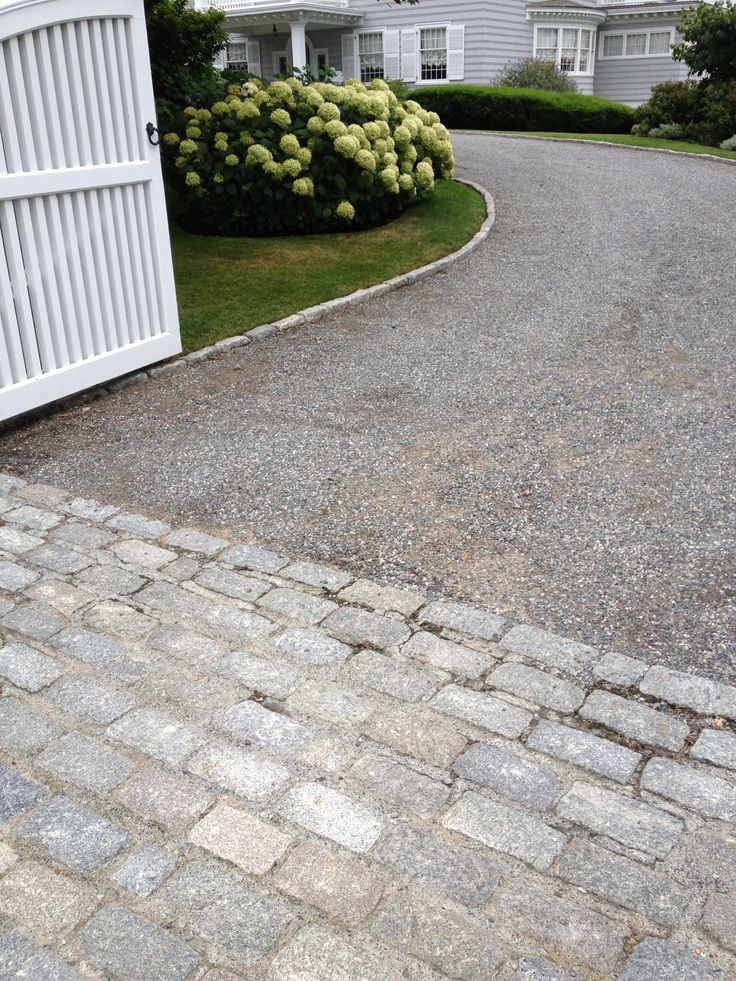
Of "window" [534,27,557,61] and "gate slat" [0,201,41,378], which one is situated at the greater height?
"window" [534,27,557,61]

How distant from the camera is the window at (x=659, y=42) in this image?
28641 mm

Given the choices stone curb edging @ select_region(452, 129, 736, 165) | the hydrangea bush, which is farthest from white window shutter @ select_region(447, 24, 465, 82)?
the hydrangea bush

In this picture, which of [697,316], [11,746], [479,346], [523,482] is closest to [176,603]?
[11,746]

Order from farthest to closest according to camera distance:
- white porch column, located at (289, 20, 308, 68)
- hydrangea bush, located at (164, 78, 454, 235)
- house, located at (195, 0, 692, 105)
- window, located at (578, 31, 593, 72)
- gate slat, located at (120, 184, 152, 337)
→ window, located at (578, 31, 593, 72), white porch column, located at (289, 20, 308, 68), house, located at (195, 0, 692, 105), hydrangea bush, located at (164, 78, 454, 235), gate slat, located at (120, 184, 152, 337)

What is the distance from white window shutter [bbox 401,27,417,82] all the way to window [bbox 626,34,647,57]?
7.54m

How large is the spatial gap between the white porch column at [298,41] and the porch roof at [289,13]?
12cm

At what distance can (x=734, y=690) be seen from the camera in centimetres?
306

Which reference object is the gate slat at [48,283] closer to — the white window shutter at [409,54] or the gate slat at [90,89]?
the gate slat at [90,89]

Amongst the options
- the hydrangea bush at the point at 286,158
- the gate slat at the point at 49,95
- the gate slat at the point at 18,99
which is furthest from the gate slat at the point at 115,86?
the hydrangea bush at the point at 286,158

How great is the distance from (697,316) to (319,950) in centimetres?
692

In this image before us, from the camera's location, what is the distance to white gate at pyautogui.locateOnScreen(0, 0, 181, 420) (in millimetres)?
5086

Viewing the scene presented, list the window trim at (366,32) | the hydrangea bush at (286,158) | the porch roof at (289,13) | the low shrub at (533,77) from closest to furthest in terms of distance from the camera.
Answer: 1. the hydrangea bush at (286,158)
2. the low shrub at (533,77)
3. the porch roof at (289,13)
4. the window trim at (366,32)

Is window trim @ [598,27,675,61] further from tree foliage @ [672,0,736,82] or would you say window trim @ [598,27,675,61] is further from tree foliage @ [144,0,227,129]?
tree foliage @ [144,0,227,129]

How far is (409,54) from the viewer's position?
27094 mm
